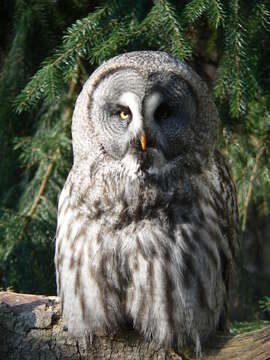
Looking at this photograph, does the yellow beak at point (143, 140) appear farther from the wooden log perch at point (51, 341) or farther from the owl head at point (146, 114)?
the wooden log perch at point (51, 341)

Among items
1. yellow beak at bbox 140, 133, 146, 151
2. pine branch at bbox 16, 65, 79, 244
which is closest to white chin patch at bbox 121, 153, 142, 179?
yellow beak at bbox 140, 133, 146, 151

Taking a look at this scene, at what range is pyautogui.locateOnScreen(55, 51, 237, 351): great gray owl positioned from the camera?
107 inches

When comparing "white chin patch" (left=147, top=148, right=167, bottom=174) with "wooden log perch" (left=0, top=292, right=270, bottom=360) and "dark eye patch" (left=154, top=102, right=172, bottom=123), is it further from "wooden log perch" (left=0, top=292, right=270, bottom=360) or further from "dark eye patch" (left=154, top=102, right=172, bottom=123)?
"wooden log perch" (left=0, top=292, right=270, bottom=360)

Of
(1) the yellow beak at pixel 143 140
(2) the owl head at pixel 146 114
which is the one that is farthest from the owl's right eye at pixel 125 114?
(1) the yellow beak at pixel 143 140

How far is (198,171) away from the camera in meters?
2.83

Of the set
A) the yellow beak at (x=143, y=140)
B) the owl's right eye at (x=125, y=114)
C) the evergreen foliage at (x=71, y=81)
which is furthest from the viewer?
the evergreen foliage at (x=71, y=81)

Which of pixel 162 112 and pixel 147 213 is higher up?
pixel 162 112

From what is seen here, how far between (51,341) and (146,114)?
3.12ft

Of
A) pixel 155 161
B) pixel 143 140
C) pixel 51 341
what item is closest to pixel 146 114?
pixel 143 140

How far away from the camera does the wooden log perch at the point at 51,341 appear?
270 cm

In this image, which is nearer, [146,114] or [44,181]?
[146,114]

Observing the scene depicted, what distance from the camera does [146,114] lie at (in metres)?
2.60

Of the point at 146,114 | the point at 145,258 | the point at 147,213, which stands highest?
the point at 146,114

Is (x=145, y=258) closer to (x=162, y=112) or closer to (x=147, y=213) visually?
(x=147, y=213)
